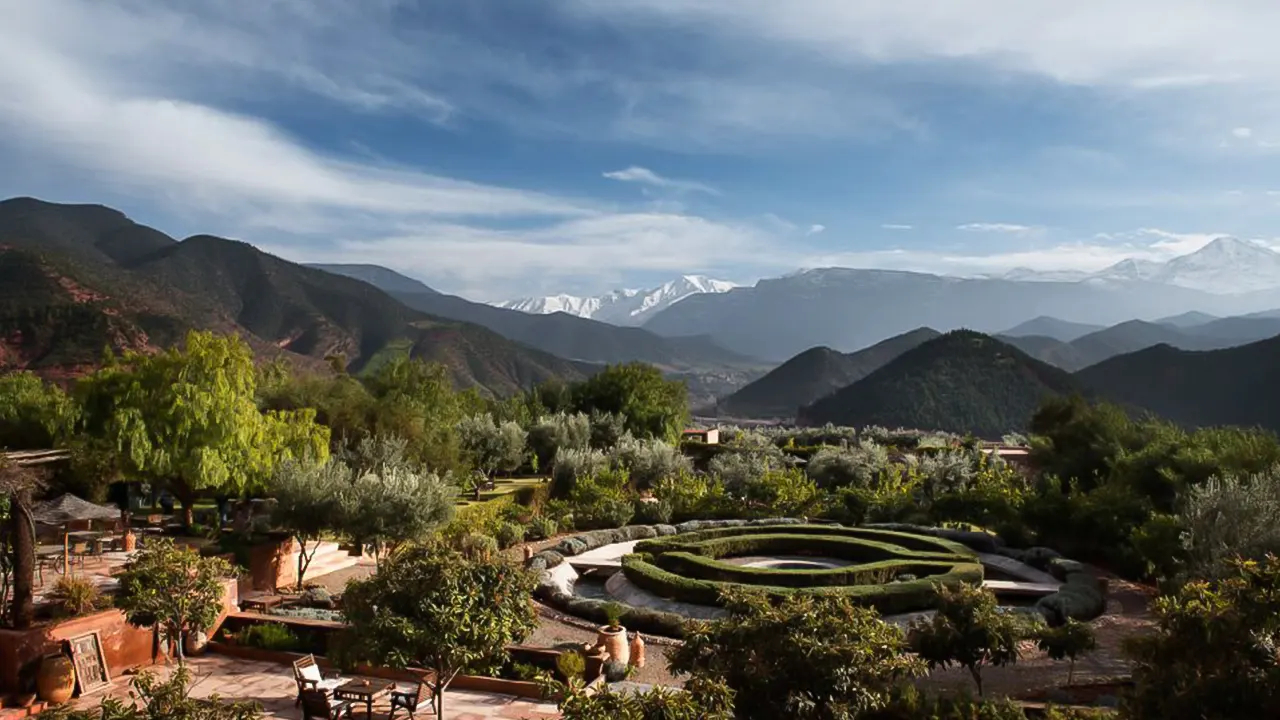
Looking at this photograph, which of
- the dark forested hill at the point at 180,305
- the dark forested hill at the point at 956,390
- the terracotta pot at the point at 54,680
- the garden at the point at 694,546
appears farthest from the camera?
the dark forested hill at the point at 956,390

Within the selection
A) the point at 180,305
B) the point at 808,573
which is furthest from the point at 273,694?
the point at 180,305

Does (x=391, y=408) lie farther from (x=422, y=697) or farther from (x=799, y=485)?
(x=422, y=697)

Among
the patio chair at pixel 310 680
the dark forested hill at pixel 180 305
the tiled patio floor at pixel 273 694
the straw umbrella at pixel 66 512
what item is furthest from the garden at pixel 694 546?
the dark forested hill at pixel 180 305

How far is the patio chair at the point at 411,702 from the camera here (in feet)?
35.6

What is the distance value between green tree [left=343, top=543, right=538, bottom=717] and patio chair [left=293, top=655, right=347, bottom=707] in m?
2.18

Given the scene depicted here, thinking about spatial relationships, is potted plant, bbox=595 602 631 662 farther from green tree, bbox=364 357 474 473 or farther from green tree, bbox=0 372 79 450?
green tree, bbox=0 372 79 450

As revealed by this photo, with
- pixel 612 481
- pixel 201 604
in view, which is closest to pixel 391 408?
pixel 612 481

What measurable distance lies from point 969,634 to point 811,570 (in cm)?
903

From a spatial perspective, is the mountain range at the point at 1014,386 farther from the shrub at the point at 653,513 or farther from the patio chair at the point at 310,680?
the patio chair at the point at 310,680

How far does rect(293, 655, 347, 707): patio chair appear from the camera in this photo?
36.7 ft

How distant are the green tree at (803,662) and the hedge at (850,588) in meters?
8.36

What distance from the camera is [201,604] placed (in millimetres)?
12133

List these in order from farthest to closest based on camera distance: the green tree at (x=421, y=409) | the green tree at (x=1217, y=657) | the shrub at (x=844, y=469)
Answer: the shrub at (x=844, y=469)
the green tree at (x=421, y=409)
the green tree at (x=1217, y=657)

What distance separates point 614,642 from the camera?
13734mm
